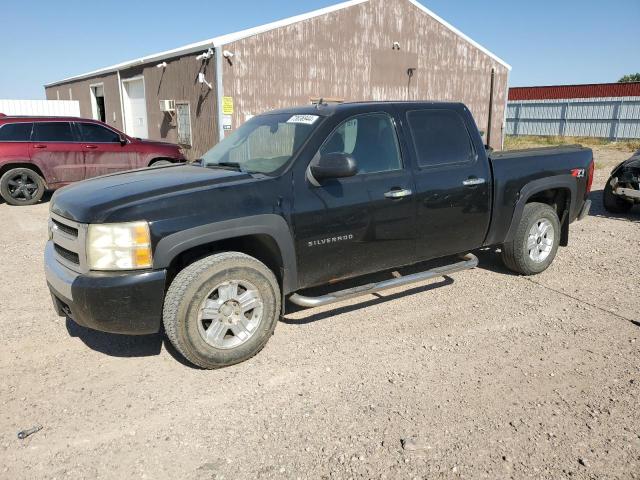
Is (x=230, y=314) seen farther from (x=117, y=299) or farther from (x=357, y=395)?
(x=357, y=395)

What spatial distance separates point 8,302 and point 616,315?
18.8 ft

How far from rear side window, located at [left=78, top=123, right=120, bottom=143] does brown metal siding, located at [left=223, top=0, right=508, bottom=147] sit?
3896 mm

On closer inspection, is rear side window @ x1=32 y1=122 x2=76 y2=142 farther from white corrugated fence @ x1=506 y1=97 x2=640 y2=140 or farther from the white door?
white corrugated fence @ x1=506 y1=97 x2=640 y2=140

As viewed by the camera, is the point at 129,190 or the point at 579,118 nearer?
the point at 129,190

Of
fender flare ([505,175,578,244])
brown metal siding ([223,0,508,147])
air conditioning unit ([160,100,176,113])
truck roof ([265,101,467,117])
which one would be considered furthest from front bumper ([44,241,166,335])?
air conditioning unit ([160,100,176,113])

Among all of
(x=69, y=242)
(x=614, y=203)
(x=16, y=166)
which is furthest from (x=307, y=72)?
(x=69, y=242)

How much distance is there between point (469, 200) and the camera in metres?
4.70

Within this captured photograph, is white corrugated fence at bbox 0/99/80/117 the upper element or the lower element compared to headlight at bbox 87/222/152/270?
upper

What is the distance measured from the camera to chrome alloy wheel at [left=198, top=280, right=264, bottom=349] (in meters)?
3.53

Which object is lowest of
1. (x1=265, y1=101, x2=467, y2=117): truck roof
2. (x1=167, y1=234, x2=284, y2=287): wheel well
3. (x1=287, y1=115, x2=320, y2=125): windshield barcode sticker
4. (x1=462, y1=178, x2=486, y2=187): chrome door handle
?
(x1=167, y1=234, x2=284, y2=287): wheel well

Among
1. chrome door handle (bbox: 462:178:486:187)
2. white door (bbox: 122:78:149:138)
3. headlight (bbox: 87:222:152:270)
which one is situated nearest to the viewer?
headlight (bbox: 87:222:152:270)

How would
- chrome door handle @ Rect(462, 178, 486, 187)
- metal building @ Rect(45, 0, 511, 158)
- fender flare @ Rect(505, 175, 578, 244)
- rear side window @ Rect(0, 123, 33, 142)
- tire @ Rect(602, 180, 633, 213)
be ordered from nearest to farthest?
chrome door handle @ Rect(462, 178, 486, 187) < fender flare @ Rect(505, 175, 578, 244) < tire @ Rect(602, 180, 633, 213) < rear side window @ Rect(0, 123, 33, 142) < metal building @ Rect(45, 0, 511, 158)

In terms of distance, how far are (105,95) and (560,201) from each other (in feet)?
69.4

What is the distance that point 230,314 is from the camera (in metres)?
3.62
